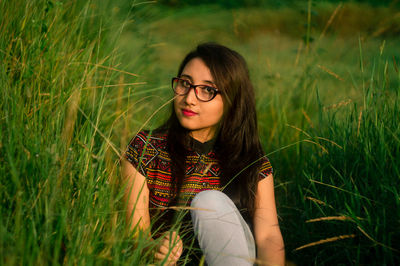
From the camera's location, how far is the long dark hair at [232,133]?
2.00 m

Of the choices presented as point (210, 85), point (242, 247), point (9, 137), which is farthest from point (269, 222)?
point (9, 137)

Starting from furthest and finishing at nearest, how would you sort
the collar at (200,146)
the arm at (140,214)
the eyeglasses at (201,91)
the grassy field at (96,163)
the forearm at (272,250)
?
1. the collar at (200,146)
2. the eyeglasses at (201,91)
3. the forearm at (272,250)
4. the arm at (140,214)
5. the grassy field at (96,163)

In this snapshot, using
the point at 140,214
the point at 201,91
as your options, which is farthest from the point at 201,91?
the point at 140,214

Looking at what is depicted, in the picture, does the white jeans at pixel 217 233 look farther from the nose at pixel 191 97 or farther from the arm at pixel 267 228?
the nose at pixel 191 97

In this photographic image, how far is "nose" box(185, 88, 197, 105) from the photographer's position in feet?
6.26

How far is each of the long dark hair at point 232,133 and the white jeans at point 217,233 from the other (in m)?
0.29

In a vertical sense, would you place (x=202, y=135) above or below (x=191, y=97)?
below

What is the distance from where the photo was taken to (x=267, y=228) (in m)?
1.93

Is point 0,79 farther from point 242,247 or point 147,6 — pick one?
point 147,6

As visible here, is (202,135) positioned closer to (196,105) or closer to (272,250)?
(196,105)

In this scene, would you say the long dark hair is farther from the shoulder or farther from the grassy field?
the grassy field

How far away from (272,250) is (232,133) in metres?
0.66

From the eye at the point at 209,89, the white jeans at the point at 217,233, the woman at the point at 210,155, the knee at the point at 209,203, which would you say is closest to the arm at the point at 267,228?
the woman at the point at 210,155

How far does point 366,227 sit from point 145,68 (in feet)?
7.94
